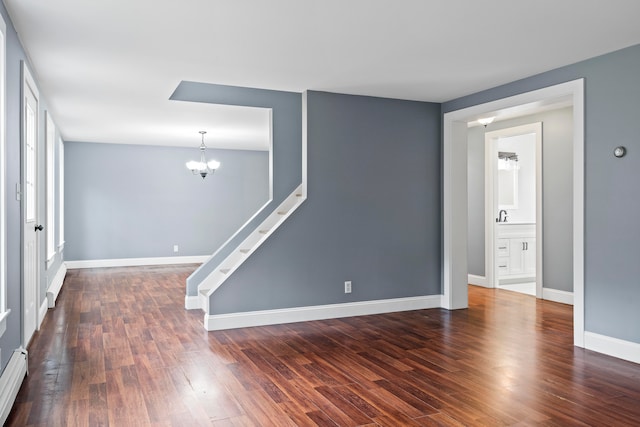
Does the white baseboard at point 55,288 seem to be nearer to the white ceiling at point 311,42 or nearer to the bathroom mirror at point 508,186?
the white ceiling at point 311,42

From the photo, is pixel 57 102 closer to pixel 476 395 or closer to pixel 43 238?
pixel 43 238

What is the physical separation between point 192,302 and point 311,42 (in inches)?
129

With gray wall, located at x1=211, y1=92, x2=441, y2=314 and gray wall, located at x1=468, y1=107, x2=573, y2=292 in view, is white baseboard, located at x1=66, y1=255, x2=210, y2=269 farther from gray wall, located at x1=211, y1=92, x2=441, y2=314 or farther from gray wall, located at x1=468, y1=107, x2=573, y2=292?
gray wall, located at x1=468, y1=107, x2=573, y2=292

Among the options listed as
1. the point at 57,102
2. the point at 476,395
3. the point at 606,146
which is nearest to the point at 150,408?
the point at 476,395

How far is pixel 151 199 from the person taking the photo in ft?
31.6

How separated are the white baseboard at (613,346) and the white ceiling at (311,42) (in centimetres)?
219

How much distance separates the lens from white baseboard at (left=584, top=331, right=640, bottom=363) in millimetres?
3650

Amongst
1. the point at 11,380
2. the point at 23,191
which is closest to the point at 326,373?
the point at 11,380

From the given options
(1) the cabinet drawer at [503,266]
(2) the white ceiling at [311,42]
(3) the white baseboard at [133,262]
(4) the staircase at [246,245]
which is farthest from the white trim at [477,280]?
(3) the white baseboard at [133,262]

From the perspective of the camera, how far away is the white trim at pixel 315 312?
4.67 metres

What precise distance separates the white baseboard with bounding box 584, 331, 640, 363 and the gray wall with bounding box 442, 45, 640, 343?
1.5 inches

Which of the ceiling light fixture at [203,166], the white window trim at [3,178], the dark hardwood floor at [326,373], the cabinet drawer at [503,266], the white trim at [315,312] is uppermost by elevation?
the ceiling light fixture at [203,166]

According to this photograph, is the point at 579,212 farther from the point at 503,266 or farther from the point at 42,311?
the point at 42,311

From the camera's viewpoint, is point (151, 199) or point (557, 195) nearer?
point (557, 195)
